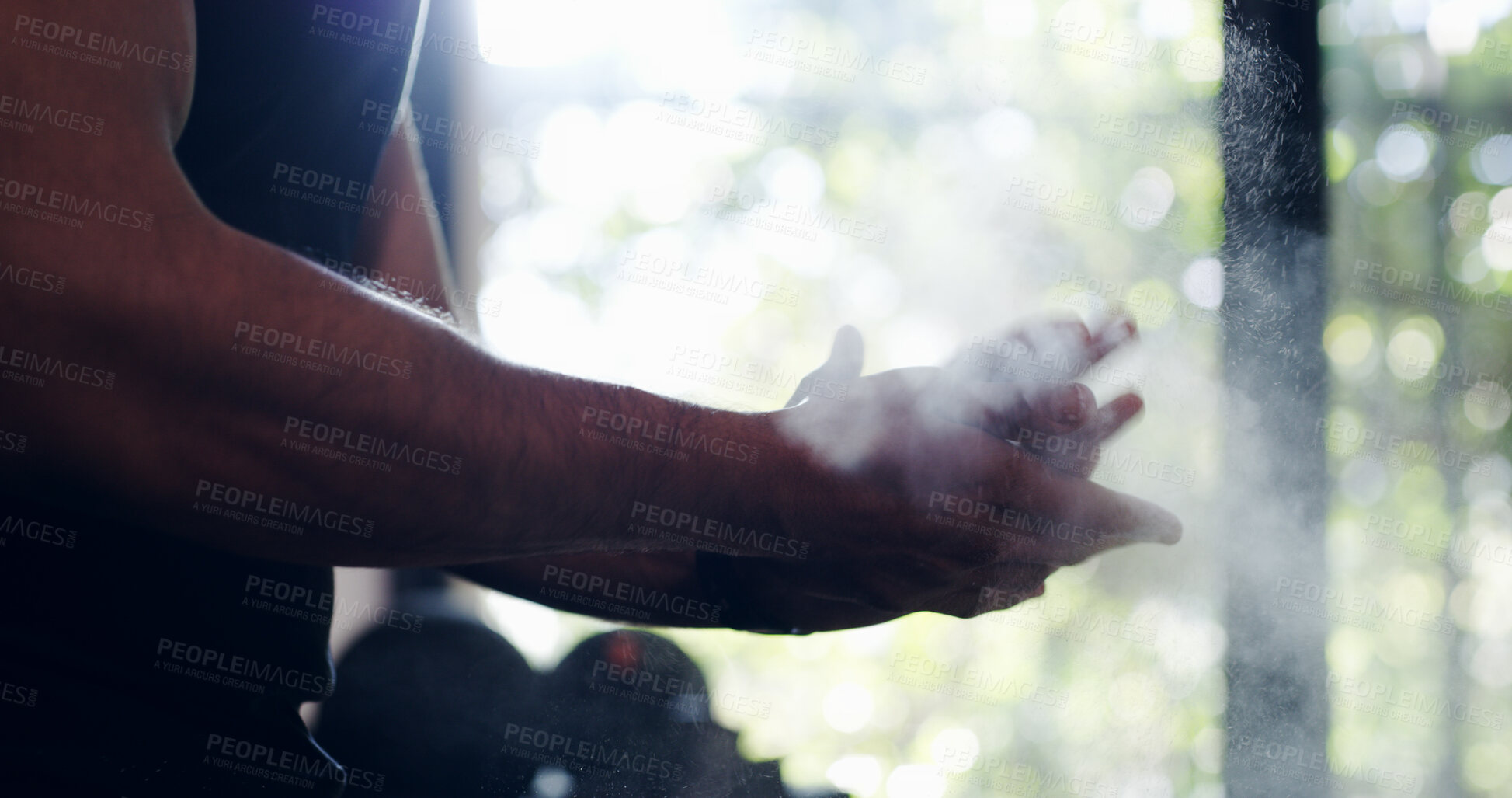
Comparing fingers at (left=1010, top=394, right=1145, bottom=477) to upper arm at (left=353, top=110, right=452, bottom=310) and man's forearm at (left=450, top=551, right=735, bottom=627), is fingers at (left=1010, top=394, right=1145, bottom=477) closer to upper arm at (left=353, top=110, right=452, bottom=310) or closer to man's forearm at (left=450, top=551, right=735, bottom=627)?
man's forearm at (left=450, top=551, right=735, bottom=627)

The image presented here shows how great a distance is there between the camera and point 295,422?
1.76 feet

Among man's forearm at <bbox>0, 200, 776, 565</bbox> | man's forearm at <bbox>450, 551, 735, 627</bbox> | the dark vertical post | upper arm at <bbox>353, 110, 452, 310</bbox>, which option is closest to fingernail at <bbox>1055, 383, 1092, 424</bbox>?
man's forearm at <bbox>0, 200, 776, 565</bbox>

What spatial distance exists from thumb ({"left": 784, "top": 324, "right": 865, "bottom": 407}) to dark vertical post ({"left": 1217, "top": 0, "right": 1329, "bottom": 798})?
73 centimetres

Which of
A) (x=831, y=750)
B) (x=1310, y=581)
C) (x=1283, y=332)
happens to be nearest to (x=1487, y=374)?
(x=1283, y=332)

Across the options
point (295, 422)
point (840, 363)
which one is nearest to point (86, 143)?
point (295, 422)

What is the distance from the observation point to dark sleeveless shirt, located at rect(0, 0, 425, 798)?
2.09 feet

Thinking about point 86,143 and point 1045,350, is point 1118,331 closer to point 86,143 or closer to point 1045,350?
point 1045,350

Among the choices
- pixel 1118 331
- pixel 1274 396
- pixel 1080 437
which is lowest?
pixel 1080 437

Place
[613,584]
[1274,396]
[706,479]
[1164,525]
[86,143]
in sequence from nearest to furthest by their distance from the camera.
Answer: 1. [86,143]
2. [706,479]
3. [1164,525]
4. [613,584]
5. [1274,396]

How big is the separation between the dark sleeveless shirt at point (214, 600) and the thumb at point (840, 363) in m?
0.55

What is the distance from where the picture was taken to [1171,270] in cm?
133

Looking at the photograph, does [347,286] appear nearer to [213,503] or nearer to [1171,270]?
[213,503]

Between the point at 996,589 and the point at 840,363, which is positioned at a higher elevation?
the point at 840,363

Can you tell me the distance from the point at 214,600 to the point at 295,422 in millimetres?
343
